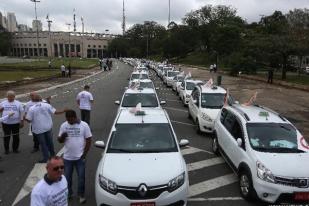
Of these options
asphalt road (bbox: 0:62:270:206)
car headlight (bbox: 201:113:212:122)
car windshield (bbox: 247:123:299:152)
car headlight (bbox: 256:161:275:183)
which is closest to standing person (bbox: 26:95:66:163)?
asphalt road (bbox: 0:62:270:206)

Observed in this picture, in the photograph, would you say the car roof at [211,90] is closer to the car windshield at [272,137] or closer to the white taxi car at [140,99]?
the white taxi car at [140,99]

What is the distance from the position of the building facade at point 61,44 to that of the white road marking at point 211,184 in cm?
17020

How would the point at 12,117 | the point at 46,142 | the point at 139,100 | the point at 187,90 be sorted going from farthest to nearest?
the point at 187,90
the point at 139,100
the point at 12,117
the point at 46,142

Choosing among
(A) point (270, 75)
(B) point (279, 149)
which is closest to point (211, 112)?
(B) point (279, 149)

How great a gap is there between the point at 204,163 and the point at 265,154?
2.83 m

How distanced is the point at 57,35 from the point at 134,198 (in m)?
183

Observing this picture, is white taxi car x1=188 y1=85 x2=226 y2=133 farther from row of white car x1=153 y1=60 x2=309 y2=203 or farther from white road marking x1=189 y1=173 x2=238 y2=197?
white road marking x1=189 y1=173 x2=238 y2=197

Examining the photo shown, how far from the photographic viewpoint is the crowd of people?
14.6 feet

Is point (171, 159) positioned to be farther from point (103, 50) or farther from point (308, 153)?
point (103, 50)

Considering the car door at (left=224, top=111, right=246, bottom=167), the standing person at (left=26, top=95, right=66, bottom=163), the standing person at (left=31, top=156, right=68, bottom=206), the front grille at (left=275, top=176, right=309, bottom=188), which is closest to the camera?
the standing person at (left=31, top=156, right=68, bottom=206)

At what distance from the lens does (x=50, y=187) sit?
4473mm

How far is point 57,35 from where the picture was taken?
181250 mm

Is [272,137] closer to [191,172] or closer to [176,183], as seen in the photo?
[191,172]

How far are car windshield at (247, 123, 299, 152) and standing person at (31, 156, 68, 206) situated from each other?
16.3 feet
